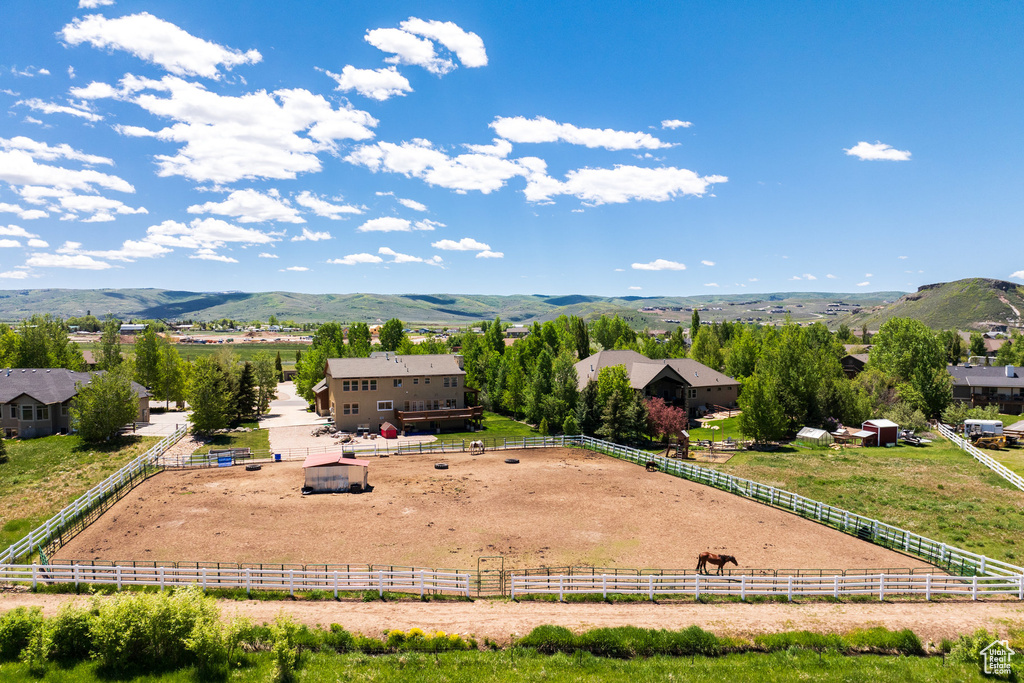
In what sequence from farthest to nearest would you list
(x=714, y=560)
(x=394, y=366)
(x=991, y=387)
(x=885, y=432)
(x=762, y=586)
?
(x=991, y=387), (x=394, y=366), (x=885, y=432), (x=714, y=560), (x=762, y=586)

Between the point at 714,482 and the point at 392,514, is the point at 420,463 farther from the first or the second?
the point at 714,482

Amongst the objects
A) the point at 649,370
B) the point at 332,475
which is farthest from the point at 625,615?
the point at 649,370

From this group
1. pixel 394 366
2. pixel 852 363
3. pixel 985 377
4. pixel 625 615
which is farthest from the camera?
pixel 852 363

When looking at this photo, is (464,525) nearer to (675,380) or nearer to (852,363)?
(675,380)

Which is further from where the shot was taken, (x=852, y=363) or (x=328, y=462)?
(x=852, y=363)

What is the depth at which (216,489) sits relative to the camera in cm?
3609

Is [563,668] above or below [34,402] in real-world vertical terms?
below

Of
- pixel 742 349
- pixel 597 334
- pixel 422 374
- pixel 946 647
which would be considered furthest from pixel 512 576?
pixel 597 334

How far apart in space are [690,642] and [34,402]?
210 feet

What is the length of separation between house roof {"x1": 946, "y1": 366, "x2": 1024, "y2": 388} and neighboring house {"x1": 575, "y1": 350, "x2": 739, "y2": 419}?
34.1 metres

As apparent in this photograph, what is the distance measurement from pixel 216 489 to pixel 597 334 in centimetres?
10081

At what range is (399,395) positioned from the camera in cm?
6309

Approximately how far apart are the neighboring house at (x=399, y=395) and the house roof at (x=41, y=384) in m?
20.2

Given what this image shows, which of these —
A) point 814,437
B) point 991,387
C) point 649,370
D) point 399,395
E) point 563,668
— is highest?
point 649,370
